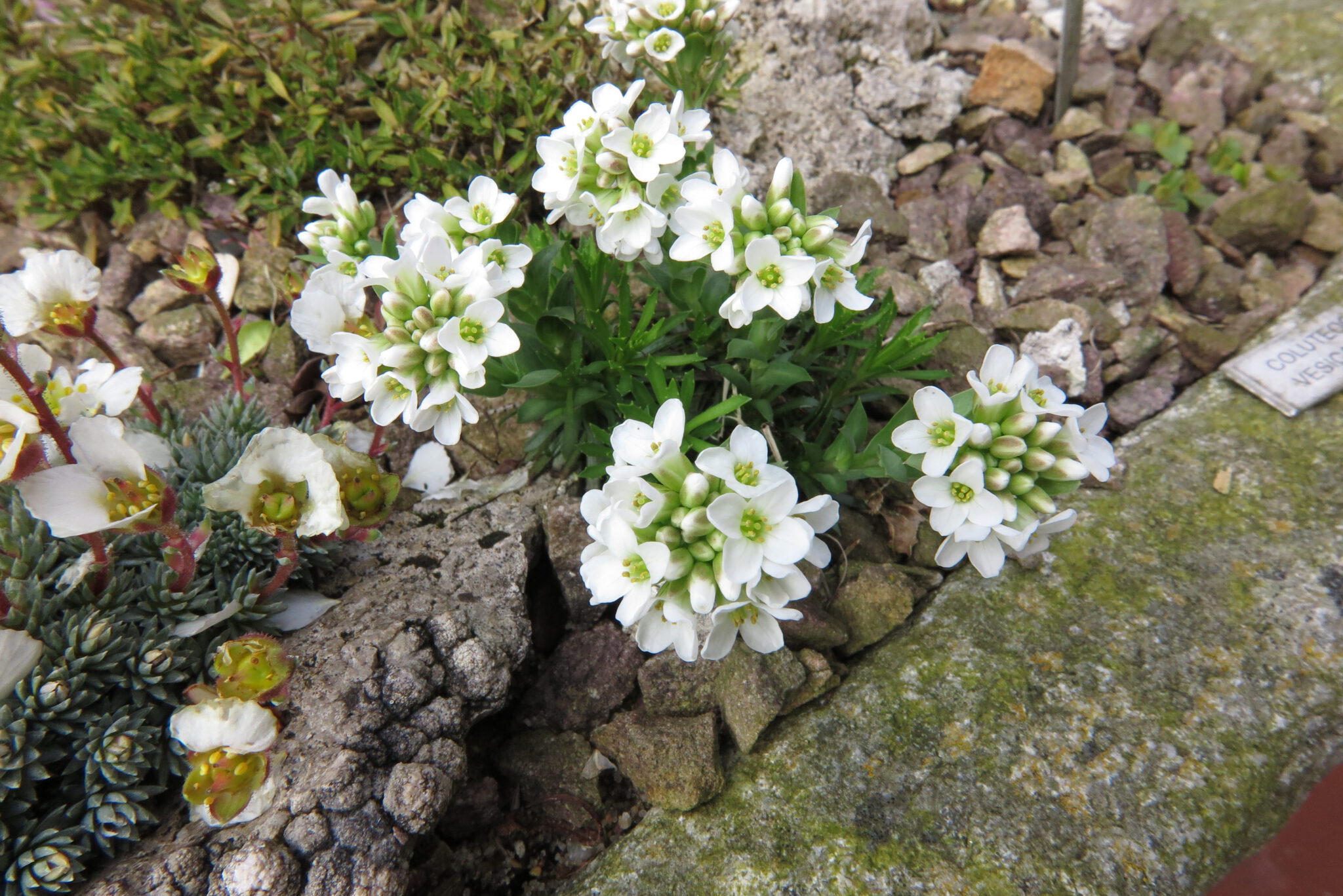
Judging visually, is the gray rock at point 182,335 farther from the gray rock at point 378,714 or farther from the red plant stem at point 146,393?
the gray rock at point 378,714

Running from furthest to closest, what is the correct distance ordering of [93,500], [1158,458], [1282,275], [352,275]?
[1282,275] < [1158,458] < [352,275] < [93,500]

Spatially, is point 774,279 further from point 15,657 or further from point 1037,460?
point 15,657

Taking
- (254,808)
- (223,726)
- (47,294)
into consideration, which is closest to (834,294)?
(223,726)

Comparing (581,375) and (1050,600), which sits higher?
(581,375)

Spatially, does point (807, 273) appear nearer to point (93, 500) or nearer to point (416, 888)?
point (93, 500)

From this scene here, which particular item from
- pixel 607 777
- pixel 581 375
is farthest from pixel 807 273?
pixel 607 777

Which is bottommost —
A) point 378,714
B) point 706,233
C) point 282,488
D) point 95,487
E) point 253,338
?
point 378,714

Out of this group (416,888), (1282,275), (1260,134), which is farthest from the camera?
(1260,134)
